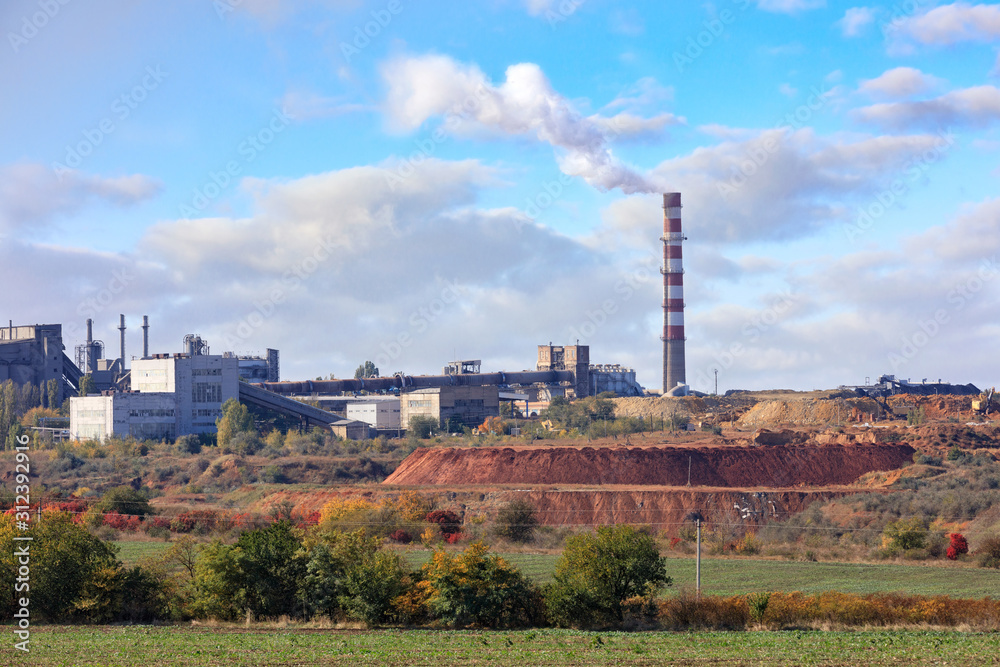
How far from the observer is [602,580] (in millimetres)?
27906

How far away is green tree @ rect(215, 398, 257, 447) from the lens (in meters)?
85.7

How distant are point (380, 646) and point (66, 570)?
35.0ft

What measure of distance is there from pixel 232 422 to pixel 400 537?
42.8m

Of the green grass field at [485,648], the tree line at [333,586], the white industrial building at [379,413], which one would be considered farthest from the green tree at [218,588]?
the white industrial building at [379,413]

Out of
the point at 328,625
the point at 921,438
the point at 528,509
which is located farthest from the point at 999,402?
the point at 328,625

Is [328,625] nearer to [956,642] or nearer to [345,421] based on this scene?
[956,642]

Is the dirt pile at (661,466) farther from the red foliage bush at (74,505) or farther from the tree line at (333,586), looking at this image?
the tree line at (333,586)

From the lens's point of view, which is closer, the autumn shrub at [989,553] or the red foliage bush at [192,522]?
the autumn shrub at [989,553]

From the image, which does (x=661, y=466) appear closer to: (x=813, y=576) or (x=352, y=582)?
(x=813, y=576)

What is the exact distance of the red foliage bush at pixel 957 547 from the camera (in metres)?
40.8

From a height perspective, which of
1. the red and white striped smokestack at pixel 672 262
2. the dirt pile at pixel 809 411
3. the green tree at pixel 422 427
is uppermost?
the red and white striped smokestack at pixel 672 262

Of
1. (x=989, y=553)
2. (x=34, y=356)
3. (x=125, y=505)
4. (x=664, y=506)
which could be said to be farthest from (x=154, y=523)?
(x=34, y=356)

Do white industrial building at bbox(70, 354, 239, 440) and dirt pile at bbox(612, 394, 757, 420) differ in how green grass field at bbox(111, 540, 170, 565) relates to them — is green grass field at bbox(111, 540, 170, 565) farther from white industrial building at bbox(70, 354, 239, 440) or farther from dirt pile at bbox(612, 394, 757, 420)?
dirt pile at bbox(612, 394, 757, 420)

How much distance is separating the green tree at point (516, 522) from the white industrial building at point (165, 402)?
46114 mm
